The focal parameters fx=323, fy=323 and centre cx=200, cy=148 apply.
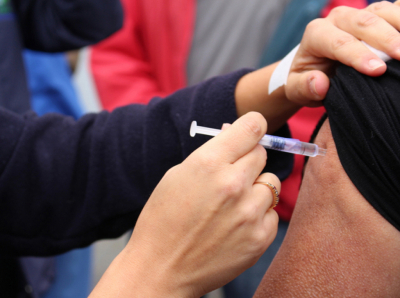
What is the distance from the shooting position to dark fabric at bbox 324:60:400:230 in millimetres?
579

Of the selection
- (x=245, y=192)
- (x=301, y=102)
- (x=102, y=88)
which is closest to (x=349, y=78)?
(x=301, y=102)

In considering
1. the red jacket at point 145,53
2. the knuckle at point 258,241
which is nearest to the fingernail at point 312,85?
the knuckle at point 258,241

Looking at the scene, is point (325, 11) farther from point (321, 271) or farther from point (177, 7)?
point (321, 271)

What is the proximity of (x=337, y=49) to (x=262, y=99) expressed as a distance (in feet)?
0.67

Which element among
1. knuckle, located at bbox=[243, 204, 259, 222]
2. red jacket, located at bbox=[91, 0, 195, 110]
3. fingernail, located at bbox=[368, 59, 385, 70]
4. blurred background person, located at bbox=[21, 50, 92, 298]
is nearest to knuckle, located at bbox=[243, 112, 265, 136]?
knuckle, located at bbox=[243, 204, 259, 222]

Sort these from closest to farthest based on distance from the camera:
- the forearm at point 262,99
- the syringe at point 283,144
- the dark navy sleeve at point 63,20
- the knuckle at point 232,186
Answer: the knuckle at point 232,186, the syringe at point 283,144, the forearm at point 262,99, the dark navy sleeve at point 63,20

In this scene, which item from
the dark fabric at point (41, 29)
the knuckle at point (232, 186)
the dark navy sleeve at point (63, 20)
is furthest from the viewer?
the dark navy sleeve at point (63, 20)

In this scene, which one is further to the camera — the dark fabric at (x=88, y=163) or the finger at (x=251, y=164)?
the dark fabric at (x=88, y=163)

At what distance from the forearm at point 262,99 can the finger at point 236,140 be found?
0.21m

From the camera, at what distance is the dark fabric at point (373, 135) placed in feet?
1.90

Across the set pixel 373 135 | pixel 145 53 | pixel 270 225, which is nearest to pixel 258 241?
pixel 270 225

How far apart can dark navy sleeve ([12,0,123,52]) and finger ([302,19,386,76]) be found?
3.19 ft

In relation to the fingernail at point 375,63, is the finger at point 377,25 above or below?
above

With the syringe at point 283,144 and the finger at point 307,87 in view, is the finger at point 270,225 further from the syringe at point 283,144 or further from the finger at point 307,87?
the finger at point 307,87
